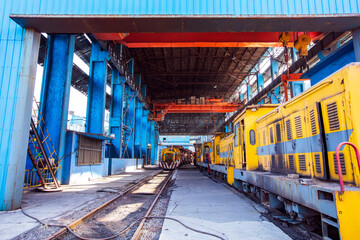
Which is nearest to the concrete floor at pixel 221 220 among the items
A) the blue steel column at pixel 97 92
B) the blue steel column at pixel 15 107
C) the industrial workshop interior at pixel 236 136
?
the industrial workshop interior at pixel 236 136

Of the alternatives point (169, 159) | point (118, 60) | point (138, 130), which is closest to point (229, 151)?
point (118, 60)

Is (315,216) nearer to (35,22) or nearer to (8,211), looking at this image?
(8,211)

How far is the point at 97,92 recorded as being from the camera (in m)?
15.2

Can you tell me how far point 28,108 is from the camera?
235 inches

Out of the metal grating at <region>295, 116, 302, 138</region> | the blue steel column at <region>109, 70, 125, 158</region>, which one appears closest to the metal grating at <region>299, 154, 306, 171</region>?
the metal grating at <region>295, 116, 302, 138</region>

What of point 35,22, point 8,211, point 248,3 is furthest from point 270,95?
point 8,211

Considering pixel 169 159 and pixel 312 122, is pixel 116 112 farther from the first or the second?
pixel 312 122

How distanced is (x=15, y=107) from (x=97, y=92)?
31.9 feet

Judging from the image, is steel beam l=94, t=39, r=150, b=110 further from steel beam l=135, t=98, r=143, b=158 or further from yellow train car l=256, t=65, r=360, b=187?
yellow train car l=256, t=65, r=360, b=187

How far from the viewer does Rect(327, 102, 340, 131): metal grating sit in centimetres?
334

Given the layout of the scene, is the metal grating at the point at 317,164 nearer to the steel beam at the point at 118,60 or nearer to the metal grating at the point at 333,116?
the metal grating at the point at 333,116

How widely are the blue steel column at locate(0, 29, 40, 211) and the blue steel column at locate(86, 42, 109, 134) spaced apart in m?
8.87

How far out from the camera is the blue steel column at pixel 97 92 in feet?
48.9

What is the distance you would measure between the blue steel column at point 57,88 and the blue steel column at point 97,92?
337cm
